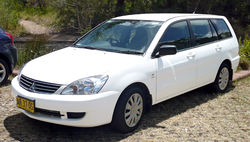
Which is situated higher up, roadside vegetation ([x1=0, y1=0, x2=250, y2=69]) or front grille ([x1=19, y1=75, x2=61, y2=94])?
front grille ([x1=19, y1=75, x2=61, y2=94])

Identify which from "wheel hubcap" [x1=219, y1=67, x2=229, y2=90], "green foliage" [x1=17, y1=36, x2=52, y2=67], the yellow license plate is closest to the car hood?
the yellow license plate

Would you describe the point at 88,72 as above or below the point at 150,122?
above

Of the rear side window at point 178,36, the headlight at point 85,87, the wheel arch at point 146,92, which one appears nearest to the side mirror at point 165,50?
the rear side window at point 178,36

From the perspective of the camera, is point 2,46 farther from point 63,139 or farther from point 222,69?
point 222,69

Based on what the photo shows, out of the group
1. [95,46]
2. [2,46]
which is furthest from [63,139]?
[2,46]

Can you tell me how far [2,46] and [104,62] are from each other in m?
3.01

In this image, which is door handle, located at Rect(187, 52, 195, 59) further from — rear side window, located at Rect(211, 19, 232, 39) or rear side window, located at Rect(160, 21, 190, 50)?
rear side window, located at Rect(211, 19, 232, 39)

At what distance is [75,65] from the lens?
4555 mm

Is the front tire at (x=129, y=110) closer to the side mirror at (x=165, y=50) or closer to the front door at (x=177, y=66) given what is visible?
the front door at (x=177, y=66)

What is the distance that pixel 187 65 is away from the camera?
5.53 metres

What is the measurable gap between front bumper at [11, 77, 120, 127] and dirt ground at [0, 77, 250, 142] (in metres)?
0.37

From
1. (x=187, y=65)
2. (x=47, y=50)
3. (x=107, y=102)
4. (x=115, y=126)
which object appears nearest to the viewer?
(x=107, y=102)

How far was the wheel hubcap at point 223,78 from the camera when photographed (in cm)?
668

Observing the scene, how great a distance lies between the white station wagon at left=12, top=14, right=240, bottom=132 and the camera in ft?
13.7
